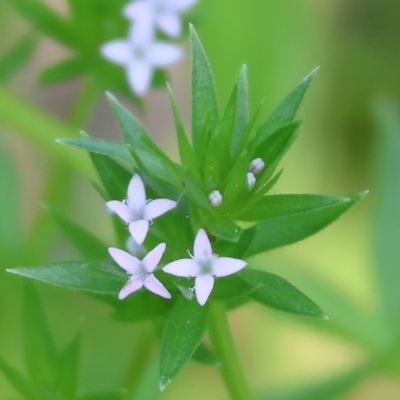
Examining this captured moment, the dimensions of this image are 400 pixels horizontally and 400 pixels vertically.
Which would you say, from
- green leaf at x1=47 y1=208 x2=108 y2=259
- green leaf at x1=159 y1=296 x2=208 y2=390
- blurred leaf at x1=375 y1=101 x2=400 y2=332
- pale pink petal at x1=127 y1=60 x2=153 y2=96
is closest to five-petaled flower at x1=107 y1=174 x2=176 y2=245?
green leaf at x1=159 y1=296 x2=208 y2=390

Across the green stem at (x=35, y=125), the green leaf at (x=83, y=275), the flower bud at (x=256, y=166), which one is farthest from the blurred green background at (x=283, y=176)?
the flower bud at (x=256, y=166)

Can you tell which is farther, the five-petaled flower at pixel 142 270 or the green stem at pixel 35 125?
the green stem at pixel 35 125

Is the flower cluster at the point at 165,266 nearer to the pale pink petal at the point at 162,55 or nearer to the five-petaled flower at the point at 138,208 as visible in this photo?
the five-petaled flower at the point at 138,208

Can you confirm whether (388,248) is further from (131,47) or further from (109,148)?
(109,148)

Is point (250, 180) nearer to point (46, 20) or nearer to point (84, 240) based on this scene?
point (84, 240)

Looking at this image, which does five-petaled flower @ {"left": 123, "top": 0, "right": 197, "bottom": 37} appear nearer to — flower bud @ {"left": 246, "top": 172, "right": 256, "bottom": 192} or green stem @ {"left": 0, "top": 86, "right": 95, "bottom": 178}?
green stem @ {"left": 0, "top": 86, "right": 95, "bottom": 178}

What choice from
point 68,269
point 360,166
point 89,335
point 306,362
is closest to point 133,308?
point 68,269
